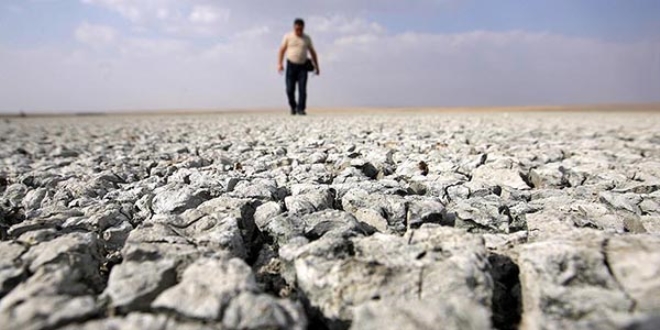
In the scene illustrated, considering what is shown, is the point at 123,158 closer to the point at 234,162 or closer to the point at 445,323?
the point at 234,162

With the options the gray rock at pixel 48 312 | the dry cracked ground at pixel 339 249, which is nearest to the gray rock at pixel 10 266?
the dry cracked ground at pixel 339 249

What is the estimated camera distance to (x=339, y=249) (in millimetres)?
1110

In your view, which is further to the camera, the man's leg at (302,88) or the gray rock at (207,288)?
the man's leg at (302,88)

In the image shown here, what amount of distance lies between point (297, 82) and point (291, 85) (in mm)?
133

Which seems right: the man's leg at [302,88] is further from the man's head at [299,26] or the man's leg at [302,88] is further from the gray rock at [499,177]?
the gray rock at [499,177]

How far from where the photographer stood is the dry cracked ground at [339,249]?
85 cm

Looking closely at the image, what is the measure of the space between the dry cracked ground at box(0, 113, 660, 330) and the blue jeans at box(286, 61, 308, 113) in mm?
6033

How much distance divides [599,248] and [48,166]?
118 inches

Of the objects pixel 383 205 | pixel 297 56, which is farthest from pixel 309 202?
pixel 297 56

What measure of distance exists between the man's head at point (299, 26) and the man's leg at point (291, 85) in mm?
610

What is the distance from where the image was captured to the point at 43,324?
2.60ft

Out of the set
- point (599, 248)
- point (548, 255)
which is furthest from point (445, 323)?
point (599, 248)

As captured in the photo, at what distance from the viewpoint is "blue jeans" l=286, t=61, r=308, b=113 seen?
809 cm

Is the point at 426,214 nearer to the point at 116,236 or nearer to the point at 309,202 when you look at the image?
the point at 309,202
